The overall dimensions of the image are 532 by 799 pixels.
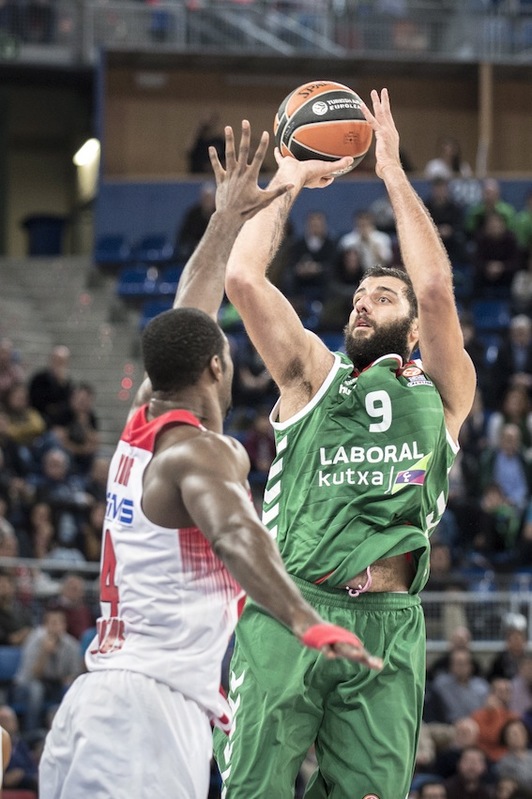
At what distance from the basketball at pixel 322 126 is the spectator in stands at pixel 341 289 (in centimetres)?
976

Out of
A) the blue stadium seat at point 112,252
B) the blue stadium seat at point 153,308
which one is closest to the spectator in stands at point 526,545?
the blue stadium seat at point 153,308

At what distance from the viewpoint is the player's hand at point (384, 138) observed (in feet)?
18.7

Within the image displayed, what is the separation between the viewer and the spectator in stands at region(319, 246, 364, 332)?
16.1 m

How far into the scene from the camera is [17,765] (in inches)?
391

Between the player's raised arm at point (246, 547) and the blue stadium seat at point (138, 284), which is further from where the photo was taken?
the blue stadium seat at point (138, 284)

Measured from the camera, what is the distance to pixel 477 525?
14.0 metres

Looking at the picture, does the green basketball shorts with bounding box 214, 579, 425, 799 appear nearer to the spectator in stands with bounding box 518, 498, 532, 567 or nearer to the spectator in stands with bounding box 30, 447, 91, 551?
the spectator in stands with bounding box 30, 447, 91, 551

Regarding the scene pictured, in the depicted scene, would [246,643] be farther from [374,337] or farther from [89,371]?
[89,371]

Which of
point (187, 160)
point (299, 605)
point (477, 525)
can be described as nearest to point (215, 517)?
point (299, 605)

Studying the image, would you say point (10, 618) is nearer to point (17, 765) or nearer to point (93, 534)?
point (93, 534)

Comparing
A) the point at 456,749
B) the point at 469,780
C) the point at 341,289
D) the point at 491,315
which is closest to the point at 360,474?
the point at 469,780

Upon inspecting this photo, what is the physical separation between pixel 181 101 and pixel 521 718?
1288cm

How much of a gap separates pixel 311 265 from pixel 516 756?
23.3 ft

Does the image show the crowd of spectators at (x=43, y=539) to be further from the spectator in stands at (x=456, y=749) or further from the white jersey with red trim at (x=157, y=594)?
the white jersey with red trim at (x=157, y=594)
